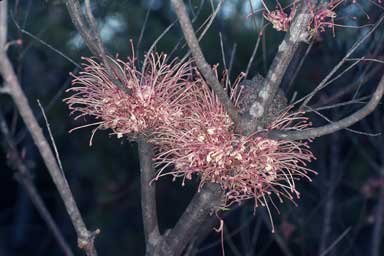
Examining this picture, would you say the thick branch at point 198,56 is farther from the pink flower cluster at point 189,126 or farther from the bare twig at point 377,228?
the bare twig at point 377,228

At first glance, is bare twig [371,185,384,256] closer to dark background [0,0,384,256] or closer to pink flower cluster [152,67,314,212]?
dark background [0,0,384,256]

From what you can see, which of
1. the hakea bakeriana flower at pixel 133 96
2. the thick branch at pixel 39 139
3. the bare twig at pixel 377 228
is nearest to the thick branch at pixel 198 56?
the hakea bakeriana flower at pixel 133 96

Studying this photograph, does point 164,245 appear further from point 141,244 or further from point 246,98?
point 141,244

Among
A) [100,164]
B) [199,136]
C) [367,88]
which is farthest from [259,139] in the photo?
[100,164]

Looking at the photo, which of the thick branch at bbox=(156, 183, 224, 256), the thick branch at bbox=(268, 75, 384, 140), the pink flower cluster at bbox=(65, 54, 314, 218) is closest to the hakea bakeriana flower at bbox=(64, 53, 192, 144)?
the pink flower cluster at bbox=(65, 54, 314, 218)

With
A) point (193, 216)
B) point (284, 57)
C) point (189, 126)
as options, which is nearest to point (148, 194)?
point (193, 216)

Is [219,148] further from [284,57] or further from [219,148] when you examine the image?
[284,57]
